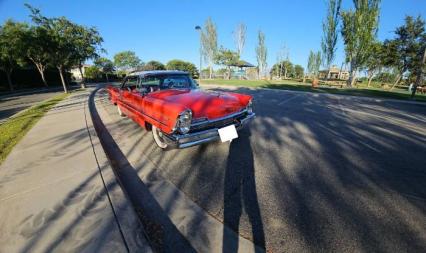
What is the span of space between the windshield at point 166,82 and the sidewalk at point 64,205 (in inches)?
69.4

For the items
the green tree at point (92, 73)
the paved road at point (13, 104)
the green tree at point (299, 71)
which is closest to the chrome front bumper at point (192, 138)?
the paved road at point (13, 104)

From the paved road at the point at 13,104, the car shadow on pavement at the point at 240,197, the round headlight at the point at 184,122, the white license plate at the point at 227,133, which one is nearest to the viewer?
the car shadow on pavement at the point at 240,197

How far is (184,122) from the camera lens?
3.05 m

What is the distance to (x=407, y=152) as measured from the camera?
3793 mm

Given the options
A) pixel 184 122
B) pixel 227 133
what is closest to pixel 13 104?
pixel 184 122

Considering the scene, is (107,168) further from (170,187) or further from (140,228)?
(140,228)

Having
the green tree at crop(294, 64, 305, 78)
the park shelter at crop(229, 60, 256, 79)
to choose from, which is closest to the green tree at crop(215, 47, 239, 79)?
the park shelter at crop(229, 60, 256, 79)

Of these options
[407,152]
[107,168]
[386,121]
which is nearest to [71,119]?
[107,168]

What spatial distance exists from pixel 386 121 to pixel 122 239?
7.54m

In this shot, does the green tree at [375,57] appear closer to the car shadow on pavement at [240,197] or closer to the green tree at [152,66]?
the car shadow on pavement at [240,197]

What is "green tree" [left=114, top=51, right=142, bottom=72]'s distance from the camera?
71.9m

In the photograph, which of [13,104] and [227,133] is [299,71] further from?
[227,133]

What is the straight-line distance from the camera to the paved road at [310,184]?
1939 mm

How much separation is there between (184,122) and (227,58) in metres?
45.1
